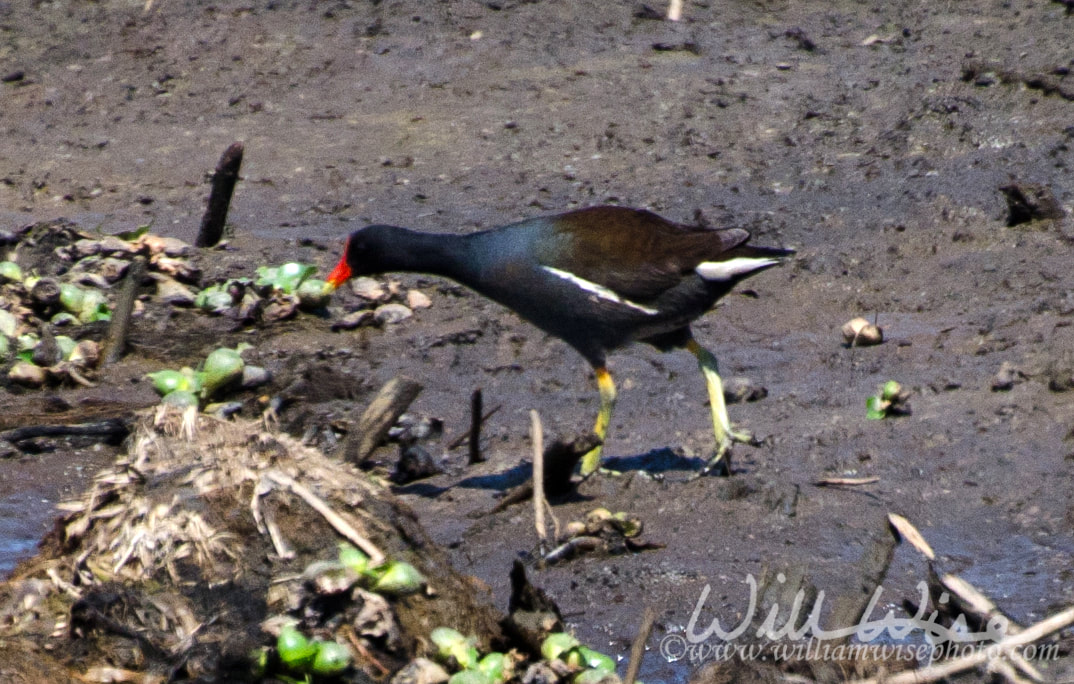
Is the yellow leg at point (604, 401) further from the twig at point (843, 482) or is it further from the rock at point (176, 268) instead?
the rock at point (176, 268)

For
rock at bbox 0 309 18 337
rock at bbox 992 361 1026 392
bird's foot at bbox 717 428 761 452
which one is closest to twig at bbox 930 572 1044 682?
bird's foot at bbox 717 428 761 452

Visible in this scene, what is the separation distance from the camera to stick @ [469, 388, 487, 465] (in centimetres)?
621

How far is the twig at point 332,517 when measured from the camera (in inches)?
165

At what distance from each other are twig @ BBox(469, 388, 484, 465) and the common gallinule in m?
0.56

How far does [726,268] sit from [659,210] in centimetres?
305

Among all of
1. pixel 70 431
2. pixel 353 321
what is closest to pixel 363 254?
pixel 353 321

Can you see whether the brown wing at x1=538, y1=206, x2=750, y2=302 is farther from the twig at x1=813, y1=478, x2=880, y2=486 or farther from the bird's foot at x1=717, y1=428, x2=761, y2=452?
the twig at x1=813, y1=478, x2=880, y2=486

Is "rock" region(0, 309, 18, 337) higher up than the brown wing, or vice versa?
the brown wing

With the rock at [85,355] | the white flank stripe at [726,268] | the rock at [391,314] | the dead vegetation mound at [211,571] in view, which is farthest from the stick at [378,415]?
the rock at [391,314]

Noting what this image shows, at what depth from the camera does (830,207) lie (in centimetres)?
953

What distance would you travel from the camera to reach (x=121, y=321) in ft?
25.6

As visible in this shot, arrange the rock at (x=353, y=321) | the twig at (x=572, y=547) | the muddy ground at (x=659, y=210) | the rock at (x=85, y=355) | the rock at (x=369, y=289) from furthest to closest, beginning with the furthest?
the rock at (x=369, y=289), the rock at (x=353, y=321), the rock at (x=85, y=355), the muddy ground at (x=659, y=210), the twig at (x=572, y=547)

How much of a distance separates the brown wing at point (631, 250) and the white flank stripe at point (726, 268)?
3 centimetres
